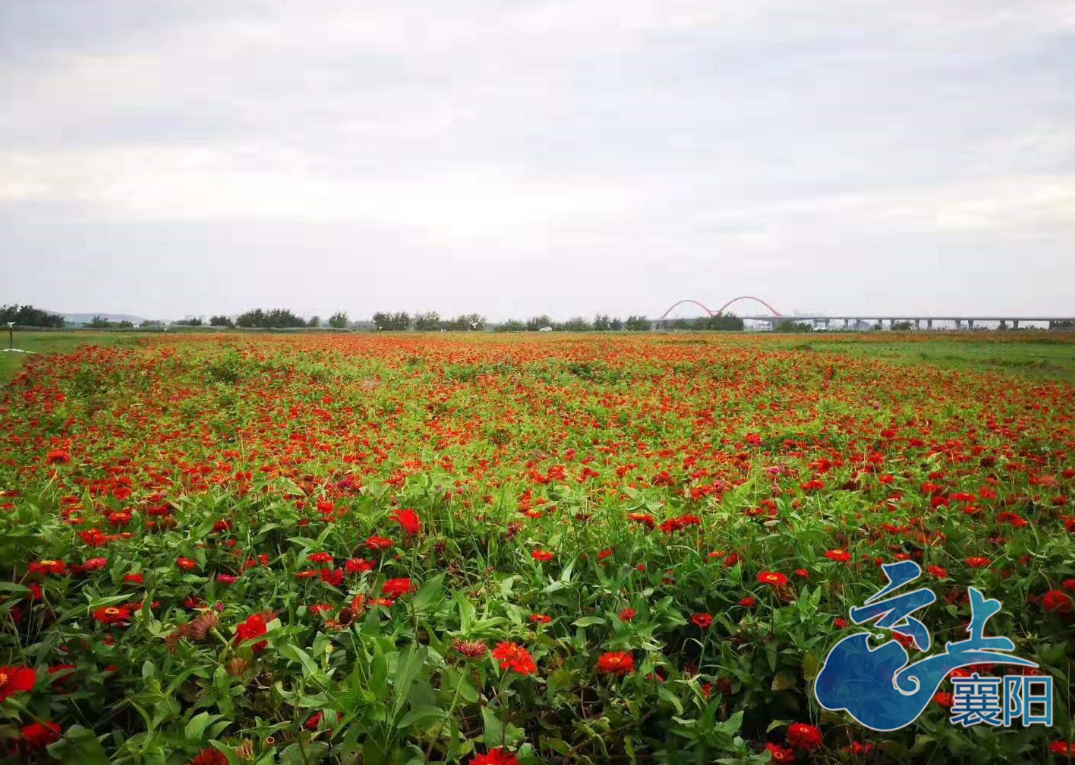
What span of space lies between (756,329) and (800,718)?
2448cm

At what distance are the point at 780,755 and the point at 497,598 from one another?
41.7 inches

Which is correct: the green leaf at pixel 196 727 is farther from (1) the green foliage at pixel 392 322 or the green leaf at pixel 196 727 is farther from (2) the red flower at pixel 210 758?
(1) the green foliage at pixel 392 322

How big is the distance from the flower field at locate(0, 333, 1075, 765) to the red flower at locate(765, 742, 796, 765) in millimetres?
11

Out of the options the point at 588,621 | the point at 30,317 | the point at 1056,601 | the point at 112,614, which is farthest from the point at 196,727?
the point at 30,317

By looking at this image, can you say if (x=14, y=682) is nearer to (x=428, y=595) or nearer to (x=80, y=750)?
(x=80, y=750)

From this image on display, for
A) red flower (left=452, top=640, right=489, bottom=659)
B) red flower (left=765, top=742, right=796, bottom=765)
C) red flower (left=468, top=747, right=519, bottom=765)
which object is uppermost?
red flower (left=452, top=640, right=489, bottom=659)

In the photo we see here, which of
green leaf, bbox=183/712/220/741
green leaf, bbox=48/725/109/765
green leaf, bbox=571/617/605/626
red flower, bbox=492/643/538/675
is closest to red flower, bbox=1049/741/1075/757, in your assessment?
green leaf, bbox=571/617/605/626

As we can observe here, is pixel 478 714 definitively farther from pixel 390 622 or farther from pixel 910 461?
pixel 910 461

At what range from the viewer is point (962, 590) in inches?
105

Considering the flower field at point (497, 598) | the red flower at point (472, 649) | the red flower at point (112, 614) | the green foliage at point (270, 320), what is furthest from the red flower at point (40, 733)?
the green foliage at point (270, 320)

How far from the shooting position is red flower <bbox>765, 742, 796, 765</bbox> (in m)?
1.95

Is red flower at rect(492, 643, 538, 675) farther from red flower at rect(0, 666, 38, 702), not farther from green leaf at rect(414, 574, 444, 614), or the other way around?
red flower at rect(0, 666, 38, 702)

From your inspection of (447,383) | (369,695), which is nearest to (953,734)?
(369,695)

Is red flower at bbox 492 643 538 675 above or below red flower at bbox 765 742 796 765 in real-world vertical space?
above
